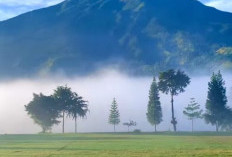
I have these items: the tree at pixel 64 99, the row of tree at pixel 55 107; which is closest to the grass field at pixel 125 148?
the tree at pixel 64 99

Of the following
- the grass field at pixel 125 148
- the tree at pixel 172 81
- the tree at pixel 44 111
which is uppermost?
the tree at pixel 172 81

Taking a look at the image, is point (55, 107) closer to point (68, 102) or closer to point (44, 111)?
point (44, 111)

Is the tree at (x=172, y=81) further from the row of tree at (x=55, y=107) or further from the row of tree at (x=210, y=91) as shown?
the row of tree at (x=55, y=107)

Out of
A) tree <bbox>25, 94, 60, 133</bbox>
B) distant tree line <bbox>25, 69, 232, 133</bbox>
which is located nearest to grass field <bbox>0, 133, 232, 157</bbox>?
distant tree line <bbox>25, 69, 232, 133</bbox>

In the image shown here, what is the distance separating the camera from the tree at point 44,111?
117875 mm

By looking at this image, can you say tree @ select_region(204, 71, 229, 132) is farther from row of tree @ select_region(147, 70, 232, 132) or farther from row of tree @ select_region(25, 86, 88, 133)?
row of tree @ select_region(25, 86, 88, 133)

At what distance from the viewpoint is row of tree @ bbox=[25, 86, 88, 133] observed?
117m

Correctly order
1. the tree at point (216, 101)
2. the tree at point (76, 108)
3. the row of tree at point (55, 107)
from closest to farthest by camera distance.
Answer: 1. the tree at point (216, 101)
2. the row of tree at point (55, 107)
3. the tree at point (76, 108)

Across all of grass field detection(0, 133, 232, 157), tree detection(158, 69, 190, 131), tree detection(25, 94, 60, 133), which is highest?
tree detection(158, 69, 190, 131)

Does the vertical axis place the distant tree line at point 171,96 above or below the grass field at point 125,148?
above

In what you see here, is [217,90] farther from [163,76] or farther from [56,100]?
[56,100]

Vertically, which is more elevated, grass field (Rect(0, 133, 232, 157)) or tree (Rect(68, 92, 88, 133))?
tree (Rect(68, 92, 88, 133))

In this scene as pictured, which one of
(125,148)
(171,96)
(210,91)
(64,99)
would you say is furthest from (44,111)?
(125,148)

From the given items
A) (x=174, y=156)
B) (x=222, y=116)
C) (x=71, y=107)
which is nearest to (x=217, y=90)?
(x=222, y=116)
